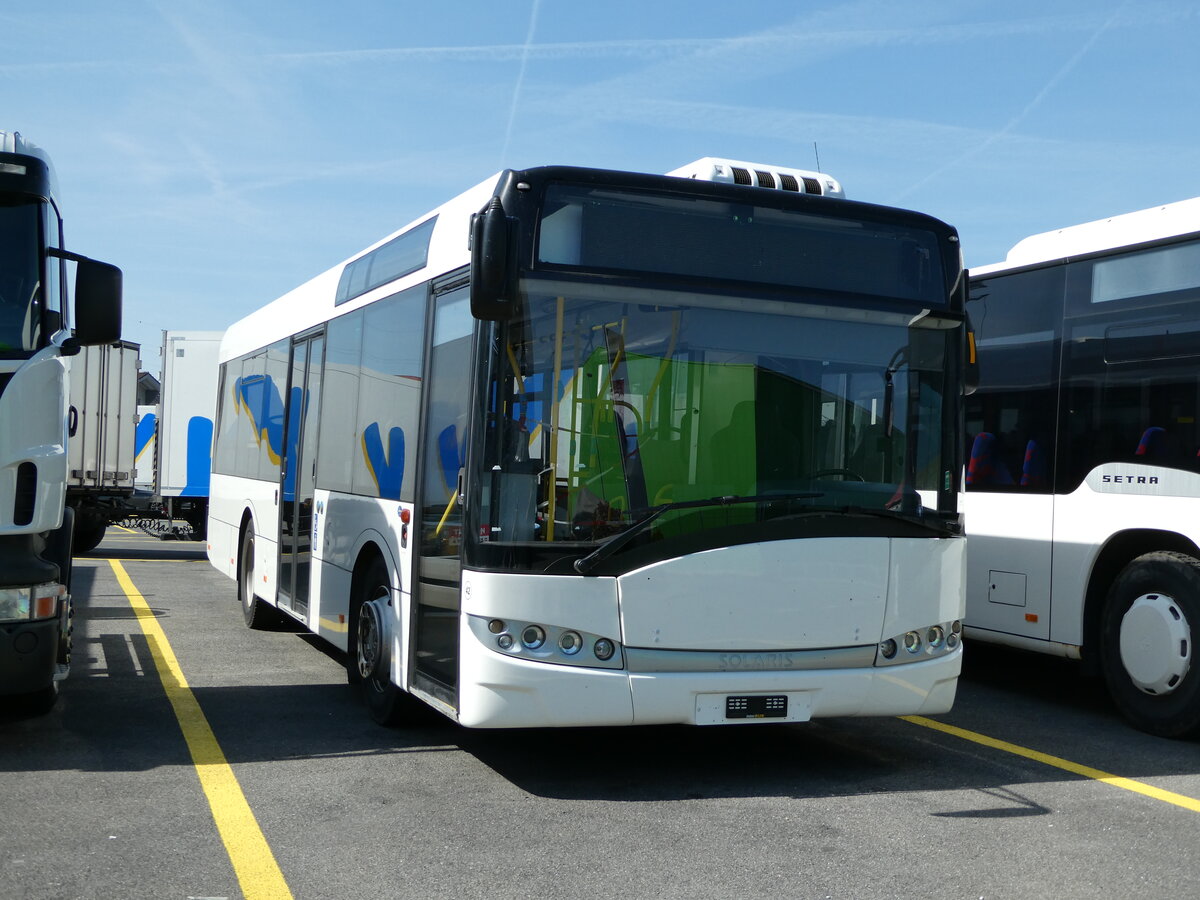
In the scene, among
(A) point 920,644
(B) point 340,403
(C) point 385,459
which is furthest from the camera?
(B) point 340,403

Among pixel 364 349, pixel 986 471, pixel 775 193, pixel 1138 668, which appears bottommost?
pixel 1138 668

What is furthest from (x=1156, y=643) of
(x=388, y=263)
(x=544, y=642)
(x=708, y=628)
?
(x=388, y=263)

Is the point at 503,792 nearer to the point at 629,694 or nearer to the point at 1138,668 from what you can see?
the point at 629,694

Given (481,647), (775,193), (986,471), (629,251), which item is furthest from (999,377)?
(481,647)

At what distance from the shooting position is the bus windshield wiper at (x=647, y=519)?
235 inches

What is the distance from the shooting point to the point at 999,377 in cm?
933

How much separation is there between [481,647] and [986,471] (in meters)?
4.80

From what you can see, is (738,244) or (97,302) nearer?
(738,244)

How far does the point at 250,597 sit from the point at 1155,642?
7.69 metres

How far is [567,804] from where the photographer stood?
5977mm

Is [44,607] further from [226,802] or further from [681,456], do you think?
[681,456]

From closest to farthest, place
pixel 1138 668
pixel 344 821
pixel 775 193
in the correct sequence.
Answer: pixel 344 821 < pixel 775 193 < pixel 1138 668

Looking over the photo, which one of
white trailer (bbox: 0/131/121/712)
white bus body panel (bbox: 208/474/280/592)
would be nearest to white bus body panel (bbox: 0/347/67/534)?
white trailer (bbox: 0/131/121/712)

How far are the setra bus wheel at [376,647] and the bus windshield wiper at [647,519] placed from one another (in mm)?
1838
